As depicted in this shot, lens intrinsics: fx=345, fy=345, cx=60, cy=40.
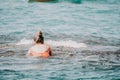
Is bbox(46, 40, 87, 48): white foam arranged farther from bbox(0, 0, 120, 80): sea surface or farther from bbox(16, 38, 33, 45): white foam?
bbox(16, 38, 33, 45): white foam

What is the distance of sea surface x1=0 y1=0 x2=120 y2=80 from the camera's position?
14.2 m

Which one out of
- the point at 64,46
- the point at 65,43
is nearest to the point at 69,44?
the point at 65,43

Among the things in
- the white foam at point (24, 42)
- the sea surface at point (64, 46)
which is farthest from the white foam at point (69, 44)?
the white foam at point (24, 42)

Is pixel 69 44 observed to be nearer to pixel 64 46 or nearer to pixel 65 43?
pixel 65 43

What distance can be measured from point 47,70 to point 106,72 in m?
2.49

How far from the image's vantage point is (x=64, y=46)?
68.9 feet

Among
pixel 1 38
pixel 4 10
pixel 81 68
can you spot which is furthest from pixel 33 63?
pixel 4 10

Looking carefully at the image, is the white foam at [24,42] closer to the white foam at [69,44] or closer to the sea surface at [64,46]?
the sea surface at [64,46]

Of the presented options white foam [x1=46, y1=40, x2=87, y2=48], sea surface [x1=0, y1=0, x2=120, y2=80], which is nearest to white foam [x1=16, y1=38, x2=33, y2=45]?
sea surface [x1=0, y1=0, x2=120, y2=80]

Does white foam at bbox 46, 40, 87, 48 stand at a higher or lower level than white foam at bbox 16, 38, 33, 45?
higher

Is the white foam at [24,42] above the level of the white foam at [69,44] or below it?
below

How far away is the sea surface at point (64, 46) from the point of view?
1424 cm

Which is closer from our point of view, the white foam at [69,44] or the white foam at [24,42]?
the white foam at [69,44]

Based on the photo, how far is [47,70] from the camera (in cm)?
1468
